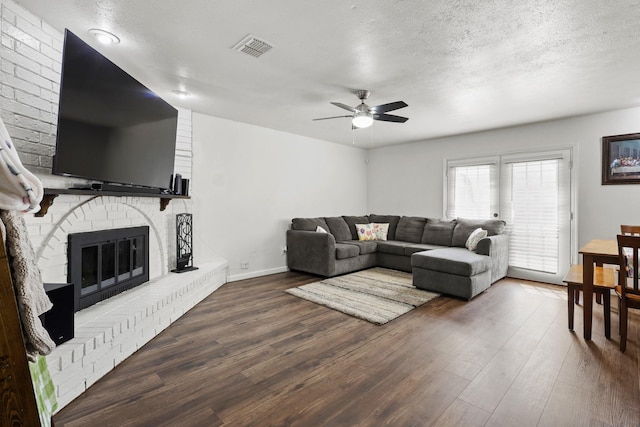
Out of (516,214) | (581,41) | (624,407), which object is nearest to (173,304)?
(624,407)

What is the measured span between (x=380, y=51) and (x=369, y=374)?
8.15ft

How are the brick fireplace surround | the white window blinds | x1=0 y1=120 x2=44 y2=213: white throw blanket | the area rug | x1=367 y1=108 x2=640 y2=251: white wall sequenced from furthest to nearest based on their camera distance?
the white window blinds < x1=367 y1=108 x2=640 y2=251: white wall < the area rug < the brick fireplace surround < x1=0 y1=120 x2=44 y2=213: white throw blanket

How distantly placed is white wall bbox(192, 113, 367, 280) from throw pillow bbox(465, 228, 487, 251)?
263 centimetres

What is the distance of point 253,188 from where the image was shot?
4.86 m

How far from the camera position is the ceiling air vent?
7.61 feet

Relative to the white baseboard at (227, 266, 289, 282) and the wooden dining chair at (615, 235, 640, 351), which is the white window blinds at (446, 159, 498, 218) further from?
the white baseboard at (227, 266, 289, 282)

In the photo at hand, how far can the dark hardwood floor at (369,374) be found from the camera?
167cm

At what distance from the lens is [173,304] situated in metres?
2.95

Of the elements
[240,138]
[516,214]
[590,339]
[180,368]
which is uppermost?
[240,138]

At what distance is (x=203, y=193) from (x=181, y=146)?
2.27ft

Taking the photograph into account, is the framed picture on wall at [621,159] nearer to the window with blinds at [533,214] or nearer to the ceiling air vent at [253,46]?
the window with blinds at [533,214]

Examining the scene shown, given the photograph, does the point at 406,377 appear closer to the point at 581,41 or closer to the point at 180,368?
the point at 180,368

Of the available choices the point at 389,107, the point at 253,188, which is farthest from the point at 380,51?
the point at 253,188

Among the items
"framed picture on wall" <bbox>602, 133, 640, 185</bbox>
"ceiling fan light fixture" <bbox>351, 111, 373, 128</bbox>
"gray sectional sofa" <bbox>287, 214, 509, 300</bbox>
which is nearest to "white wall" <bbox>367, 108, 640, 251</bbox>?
"framed picture on wall" <bbox>602, 133, 640, 185</bbox>
